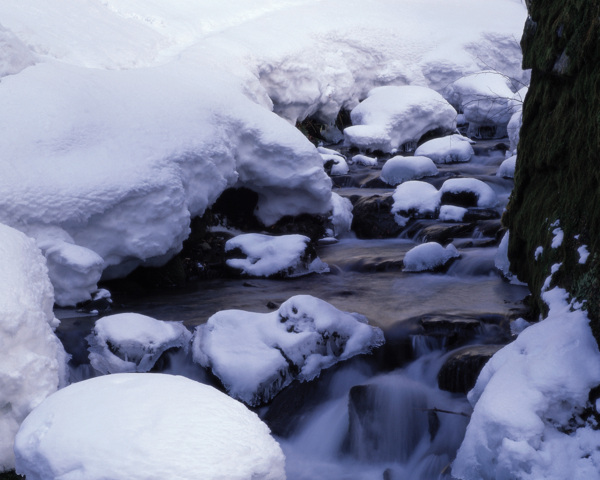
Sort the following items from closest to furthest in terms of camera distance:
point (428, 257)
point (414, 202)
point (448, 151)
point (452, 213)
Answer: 1. point (428, 257)
2. point (452, 213)
3. point (414, 202)
4. point (448, 151)

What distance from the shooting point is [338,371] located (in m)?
5.00

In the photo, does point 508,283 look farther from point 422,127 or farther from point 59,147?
point 422,127

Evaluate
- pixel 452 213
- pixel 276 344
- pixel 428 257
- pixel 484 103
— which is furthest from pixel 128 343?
pixel 484 103

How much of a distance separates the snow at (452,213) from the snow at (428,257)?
2.02 meters

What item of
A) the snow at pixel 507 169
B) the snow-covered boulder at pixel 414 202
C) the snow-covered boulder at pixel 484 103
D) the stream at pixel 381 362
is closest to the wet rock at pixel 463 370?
the stream at pixel 381 362

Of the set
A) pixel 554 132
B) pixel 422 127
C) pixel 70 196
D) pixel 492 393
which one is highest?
A: pixel 554 132

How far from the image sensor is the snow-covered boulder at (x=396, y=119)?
15055mm

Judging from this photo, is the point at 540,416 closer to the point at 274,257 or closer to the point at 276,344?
the point at 276,344

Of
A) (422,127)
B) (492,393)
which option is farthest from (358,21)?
(492,393)

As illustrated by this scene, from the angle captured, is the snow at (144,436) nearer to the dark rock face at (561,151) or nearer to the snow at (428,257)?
the dark rock face at (561,151)

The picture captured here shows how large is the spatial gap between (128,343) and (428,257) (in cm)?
376

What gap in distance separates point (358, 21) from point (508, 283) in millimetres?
15478

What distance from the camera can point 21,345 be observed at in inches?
145

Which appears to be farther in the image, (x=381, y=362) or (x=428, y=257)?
(x=428, y=257)
